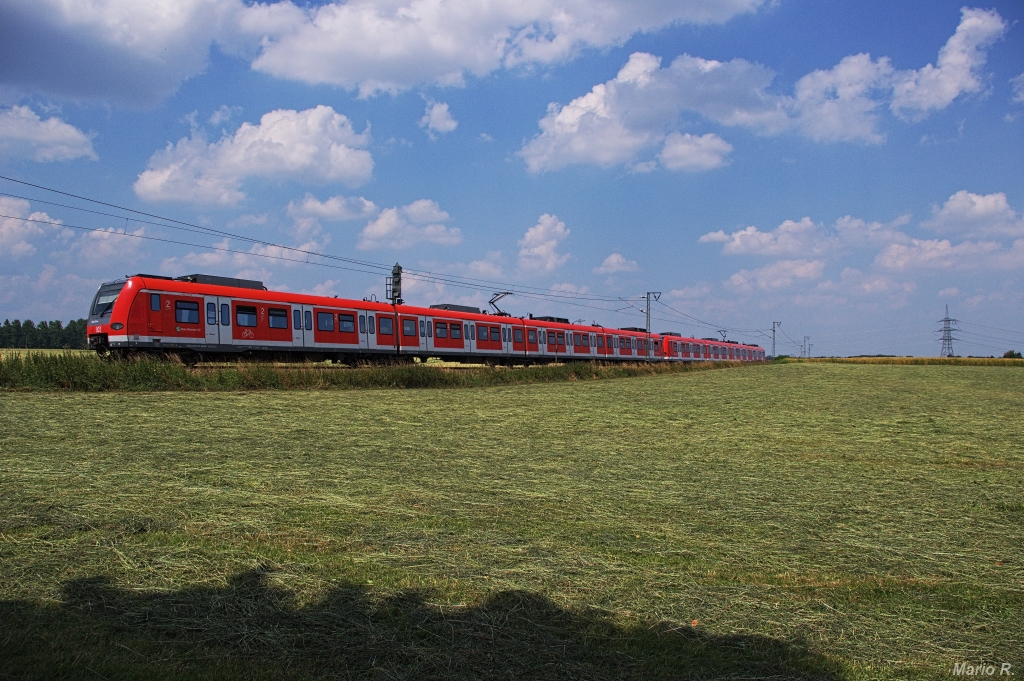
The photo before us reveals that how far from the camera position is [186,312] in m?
18.5

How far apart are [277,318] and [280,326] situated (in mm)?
283

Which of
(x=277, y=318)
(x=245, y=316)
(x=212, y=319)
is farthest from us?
(x=277, y=318)

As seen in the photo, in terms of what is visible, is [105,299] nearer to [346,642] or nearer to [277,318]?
[277,318]

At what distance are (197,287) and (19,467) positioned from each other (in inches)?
596

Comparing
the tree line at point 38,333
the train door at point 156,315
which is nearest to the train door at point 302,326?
the train door at point 156,315

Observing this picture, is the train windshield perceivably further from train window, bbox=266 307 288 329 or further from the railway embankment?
train window, bbox=266 307 288 329

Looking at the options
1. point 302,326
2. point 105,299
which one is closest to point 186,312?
point 105,299

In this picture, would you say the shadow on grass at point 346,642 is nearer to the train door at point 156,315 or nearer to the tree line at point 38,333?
the train door at point 156,315

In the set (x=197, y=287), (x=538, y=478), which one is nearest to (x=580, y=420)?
(x=538, y=478)

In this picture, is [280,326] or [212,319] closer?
[212,319]

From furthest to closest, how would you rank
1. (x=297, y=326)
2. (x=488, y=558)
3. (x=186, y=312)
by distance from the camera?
(x=297, y=326) < (x=186, y=312) < (x=488, y=558)

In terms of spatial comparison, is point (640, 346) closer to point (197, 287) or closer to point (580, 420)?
point (197, 287)

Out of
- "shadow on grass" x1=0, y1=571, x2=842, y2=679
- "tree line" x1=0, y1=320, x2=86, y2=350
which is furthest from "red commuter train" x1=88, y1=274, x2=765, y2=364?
"tree line" x1=0, y1=320, x2=86, y2=350

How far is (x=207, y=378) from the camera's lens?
13.1m
